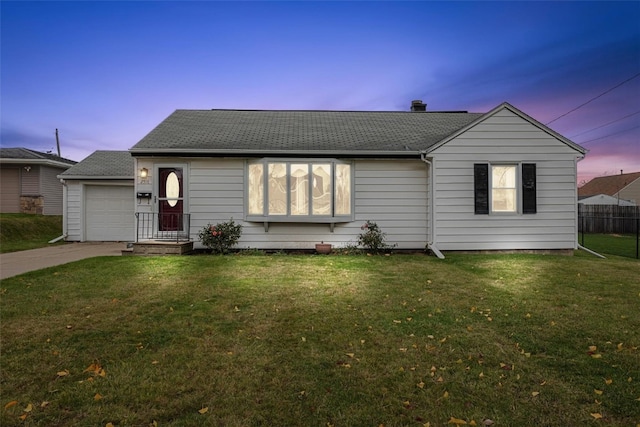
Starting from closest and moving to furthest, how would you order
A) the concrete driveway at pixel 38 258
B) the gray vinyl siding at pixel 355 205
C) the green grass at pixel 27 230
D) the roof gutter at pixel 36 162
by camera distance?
the concrete driveway at pixel 38 258
the gray vinyl siding at pixel 355 205
the green grass at pixel 27 230
the roof gutter at pixel 36 162

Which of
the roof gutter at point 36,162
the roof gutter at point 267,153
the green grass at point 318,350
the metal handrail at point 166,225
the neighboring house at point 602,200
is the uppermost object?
the roof gutter at point 36,162

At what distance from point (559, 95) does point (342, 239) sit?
17822mm

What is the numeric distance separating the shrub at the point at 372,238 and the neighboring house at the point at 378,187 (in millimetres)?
229

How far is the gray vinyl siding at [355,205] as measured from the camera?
30.8ft

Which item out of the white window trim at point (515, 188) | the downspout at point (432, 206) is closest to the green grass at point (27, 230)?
the downspout at point (432, 206)

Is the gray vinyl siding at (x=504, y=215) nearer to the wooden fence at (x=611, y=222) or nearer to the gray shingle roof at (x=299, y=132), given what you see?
the gray shingle roof at (x=299, y=132)

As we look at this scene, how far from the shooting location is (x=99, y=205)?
12414 mm

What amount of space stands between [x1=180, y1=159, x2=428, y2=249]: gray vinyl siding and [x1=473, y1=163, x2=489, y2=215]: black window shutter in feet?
4.44

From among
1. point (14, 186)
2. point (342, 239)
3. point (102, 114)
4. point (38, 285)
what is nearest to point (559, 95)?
point (342, 239)

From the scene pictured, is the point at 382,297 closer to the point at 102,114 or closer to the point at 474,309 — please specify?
the point at 474,309

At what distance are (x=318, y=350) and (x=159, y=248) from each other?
691 cm

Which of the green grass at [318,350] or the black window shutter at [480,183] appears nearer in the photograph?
the green grass at [318,350]

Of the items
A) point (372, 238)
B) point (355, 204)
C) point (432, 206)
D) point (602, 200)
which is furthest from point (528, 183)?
point (602, 200)

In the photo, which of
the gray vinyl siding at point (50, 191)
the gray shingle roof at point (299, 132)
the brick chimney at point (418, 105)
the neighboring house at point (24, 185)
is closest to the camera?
the gray shingle roof at point (299, 132)
